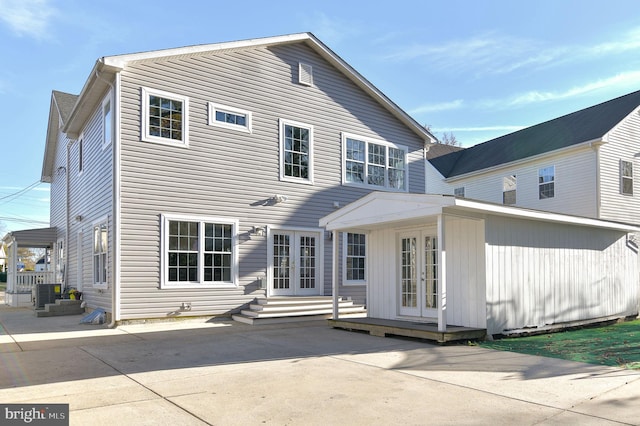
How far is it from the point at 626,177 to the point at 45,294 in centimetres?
2045

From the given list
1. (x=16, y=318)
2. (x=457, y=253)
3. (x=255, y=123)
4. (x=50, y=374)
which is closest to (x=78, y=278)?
(x=16, y=318)

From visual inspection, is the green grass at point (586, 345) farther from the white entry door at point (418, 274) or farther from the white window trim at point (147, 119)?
the white window trim at point (147, 119)

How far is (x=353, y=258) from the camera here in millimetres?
14328

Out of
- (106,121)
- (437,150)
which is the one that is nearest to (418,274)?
(106,121)

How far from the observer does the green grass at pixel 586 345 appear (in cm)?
706

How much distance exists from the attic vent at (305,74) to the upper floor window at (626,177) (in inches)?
476

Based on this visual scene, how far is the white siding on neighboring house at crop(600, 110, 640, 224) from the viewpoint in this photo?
17047mm

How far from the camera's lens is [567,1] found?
10.6 meters

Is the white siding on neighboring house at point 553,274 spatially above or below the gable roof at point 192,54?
below

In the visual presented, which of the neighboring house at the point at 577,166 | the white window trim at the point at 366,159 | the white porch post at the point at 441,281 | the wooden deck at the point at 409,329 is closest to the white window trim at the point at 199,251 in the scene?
the wooden deck at the point at 409,329

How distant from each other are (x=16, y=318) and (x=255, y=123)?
8.34 m

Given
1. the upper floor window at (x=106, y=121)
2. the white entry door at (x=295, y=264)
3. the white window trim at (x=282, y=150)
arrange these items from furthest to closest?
the white window trim at (x=282, y=150)
the white entry door at (x=295, y=264)
the upper floor window at (x=106, y=121)

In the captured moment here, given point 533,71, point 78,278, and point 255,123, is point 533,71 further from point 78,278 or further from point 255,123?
point 78,278

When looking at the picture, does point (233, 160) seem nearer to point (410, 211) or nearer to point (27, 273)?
point (410, 211)
